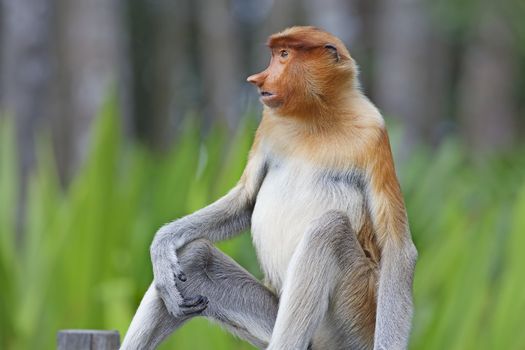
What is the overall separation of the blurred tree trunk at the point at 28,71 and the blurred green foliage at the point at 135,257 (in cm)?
161

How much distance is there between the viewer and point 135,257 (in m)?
4.28

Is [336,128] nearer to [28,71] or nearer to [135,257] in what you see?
[135,257]

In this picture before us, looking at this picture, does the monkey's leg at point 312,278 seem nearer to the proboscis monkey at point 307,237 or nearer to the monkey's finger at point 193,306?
the proboscis monkey at point 307,237

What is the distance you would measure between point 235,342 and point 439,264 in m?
0.94

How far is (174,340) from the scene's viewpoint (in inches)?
140

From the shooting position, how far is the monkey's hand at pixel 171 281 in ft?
7.82

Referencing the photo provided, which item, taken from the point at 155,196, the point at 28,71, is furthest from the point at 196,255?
the point at 28,71

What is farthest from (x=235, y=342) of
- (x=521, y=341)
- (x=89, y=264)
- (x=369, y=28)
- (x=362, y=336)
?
(x=369, y=28)

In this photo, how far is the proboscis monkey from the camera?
2381 millimetres

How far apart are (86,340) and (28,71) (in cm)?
424

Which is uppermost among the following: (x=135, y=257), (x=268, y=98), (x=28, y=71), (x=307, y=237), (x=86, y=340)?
(x=268, y=98)

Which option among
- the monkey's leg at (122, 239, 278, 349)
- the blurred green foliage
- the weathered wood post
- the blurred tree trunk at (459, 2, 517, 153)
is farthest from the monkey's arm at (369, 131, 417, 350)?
the blurred tree trunk at (459, 2, 517, 153)

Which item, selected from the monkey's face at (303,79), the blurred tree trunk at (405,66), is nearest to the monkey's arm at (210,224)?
the monkey's face at (303,79)

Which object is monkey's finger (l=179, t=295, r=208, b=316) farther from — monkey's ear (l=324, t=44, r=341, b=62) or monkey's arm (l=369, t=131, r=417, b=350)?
monkey's ear (l=324, t=44, r=341, b=62)
